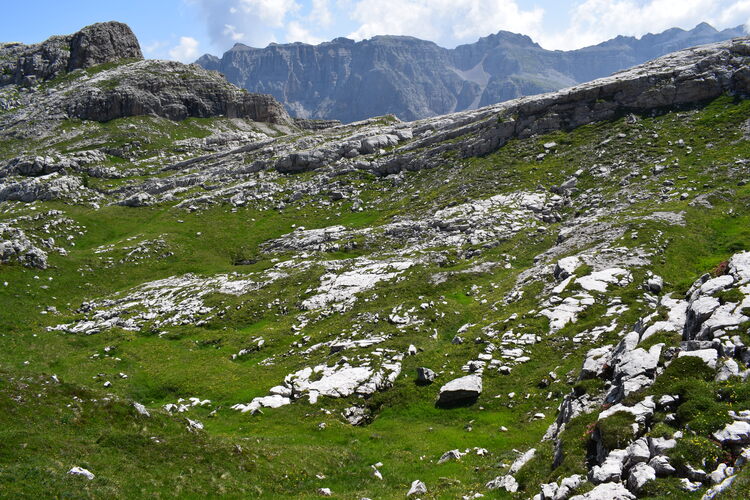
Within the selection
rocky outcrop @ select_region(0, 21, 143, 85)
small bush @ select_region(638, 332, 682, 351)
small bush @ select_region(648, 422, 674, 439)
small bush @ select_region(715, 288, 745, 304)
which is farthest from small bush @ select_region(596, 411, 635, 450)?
rocky outcrop @ select_region(0, 21, 143, 85)

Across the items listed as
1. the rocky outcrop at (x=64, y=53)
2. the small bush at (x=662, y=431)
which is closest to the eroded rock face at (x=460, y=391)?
the small bush at (x=662, y=431)

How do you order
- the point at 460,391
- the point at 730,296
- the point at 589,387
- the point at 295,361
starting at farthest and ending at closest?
the point at 295,361
the point at 460,391
the point at 589,387
the point at 730,296

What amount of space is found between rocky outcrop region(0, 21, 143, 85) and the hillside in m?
84.2

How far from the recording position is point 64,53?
182 m

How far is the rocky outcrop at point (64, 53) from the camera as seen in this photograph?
579 feet

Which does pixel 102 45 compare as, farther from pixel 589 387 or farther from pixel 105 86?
pixel 589 387

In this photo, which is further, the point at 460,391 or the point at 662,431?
the point at 460,391

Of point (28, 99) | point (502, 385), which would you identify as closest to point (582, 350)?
point (502, 385)

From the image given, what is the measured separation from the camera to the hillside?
58.2 feet

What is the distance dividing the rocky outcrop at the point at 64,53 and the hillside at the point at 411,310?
Result: 84184mm

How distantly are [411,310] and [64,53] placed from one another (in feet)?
707

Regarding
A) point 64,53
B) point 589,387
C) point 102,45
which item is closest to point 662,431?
point 589,387

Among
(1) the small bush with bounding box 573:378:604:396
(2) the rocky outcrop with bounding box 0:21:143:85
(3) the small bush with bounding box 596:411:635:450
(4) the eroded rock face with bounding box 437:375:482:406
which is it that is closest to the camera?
(3) the small bush with bounding box 596:411:635:450

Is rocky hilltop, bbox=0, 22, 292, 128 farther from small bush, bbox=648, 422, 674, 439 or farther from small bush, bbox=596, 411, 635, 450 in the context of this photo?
small bush, bbox=648, 422, 674, 439
